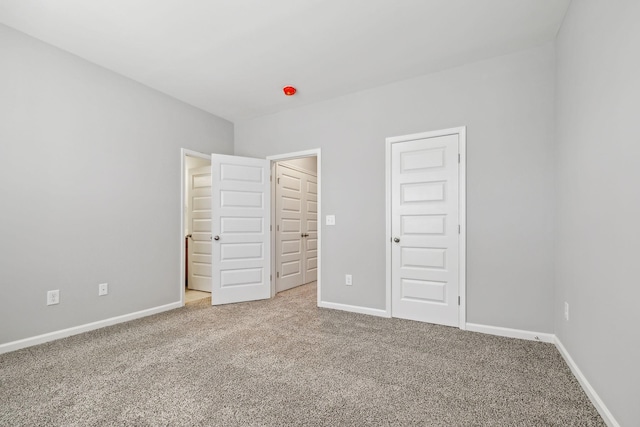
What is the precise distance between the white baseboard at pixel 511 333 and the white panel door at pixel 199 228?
148 inches

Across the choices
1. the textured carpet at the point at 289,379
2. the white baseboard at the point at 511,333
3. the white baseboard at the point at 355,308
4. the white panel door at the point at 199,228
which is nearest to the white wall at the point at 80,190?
the textured carpet at the point at 289,379

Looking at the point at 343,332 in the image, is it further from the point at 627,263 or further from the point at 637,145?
the point at 637,145

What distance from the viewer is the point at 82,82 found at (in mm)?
2947

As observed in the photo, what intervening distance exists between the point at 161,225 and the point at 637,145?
13.5 feet

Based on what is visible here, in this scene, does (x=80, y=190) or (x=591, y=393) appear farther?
(x=80, y=190)

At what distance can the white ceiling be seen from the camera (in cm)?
224

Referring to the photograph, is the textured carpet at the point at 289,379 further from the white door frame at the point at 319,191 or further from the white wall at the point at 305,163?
the white wall at the point at 305,163

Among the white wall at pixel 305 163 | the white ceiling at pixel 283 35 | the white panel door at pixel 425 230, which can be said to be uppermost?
the white ceiling at pixel 283 35

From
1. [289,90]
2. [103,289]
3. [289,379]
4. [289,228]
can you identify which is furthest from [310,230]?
[289,379]

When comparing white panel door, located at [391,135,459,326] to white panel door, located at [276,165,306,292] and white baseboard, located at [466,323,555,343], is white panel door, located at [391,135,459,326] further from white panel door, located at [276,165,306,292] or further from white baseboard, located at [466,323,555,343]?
white panel door, located at [276,165,306,292]

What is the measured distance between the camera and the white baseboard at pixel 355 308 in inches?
135

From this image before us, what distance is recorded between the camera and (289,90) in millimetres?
3521

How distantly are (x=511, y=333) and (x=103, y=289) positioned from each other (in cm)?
405

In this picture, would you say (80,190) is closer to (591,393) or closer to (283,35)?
(283,35)
